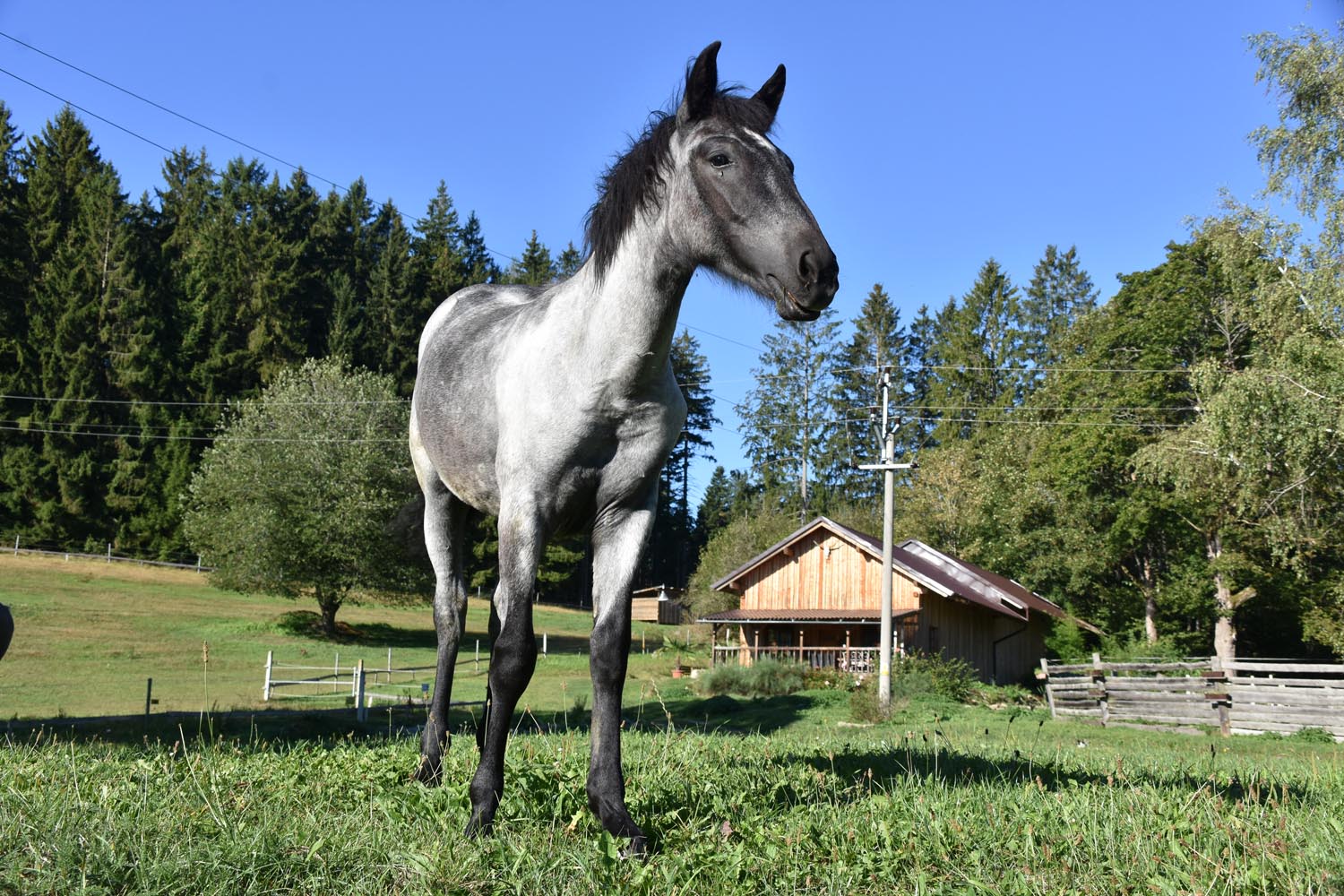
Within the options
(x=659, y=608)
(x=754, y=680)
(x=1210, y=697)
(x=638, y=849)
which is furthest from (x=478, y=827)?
(x=659, y=608)

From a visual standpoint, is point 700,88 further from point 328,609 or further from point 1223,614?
point 328,609

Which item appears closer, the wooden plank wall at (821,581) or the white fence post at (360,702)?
the white fence post at (360,702)

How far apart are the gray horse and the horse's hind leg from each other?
1032 mm

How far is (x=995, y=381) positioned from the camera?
6662cm

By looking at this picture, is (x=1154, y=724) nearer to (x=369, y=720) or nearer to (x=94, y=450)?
(x=369, y=720)

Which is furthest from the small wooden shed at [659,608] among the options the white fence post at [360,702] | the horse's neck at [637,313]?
the horse's neck at [637,313]

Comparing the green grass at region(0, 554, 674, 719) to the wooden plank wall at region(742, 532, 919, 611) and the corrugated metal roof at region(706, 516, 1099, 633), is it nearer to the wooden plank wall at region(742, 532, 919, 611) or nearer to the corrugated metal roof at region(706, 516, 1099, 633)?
the wooden plank wall at region(742, 532, 919, 611)

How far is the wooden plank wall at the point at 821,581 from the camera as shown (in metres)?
41.9

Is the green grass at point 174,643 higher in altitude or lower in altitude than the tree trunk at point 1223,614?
lower

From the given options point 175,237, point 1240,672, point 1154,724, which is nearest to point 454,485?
point 1154,724

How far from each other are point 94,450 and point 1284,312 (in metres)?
62.4

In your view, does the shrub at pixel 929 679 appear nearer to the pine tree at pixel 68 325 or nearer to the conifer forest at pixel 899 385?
the conifer forest at pixel 899 385

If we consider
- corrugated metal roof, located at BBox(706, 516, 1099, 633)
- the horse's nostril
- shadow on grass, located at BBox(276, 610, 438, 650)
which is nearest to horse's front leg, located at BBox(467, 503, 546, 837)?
the horse's nostril

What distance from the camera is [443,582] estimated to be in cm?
519
